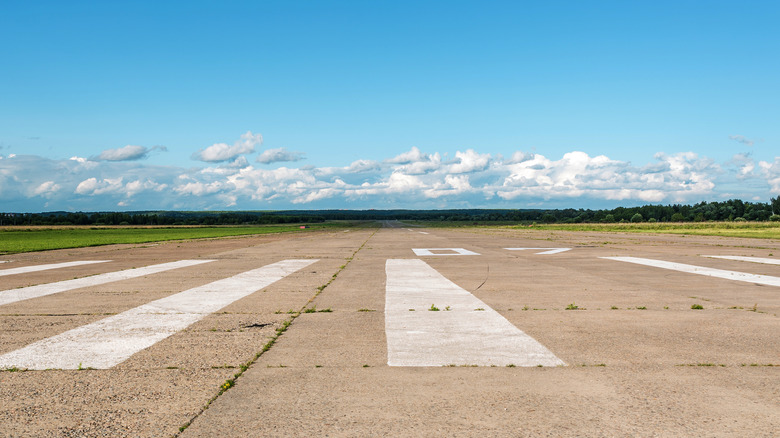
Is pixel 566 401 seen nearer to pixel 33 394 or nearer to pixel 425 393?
pixel 425 393

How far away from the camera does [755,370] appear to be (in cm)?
545

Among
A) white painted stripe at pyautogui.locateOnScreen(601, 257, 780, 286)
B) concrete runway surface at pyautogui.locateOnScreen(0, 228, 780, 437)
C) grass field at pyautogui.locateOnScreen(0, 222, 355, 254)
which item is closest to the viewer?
concrete runway surface at pyautogui.locateOnScreen(0, 228, 780, 437)

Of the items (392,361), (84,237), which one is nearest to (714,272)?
(392,361)

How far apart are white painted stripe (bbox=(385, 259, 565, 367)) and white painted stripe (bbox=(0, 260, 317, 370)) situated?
3057 millimetres

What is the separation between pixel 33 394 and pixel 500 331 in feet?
17.5

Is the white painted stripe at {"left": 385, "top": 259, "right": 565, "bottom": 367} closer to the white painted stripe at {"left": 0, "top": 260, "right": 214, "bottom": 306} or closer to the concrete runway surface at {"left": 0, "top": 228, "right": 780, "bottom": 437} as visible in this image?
the concrete runway surface at {"left": 0, "top": 228, "right": 780, "bottom": 437}

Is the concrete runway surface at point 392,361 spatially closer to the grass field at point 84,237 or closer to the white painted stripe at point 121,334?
the white painted stripe at point 121,334

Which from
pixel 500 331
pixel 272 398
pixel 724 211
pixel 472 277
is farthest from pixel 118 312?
pixel 724 211

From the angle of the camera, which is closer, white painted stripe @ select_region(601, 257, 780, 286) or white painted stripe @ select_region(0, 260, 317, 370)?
white painted stripe @ select_region(0, 260, 317, 370)

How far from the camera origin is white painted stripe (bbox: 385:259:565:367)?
5.95m

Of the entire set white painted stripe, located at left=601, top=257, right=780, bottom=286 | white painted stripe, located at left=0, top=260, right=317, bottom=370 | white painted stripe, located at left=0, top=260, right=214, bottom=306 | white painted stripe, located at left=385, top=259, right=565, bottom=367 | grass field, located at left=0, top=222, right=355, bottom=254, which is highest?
white painted stripe, located at left=0, top=260, right=317, bottom=370

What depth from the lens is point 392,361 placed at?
19.2 ft

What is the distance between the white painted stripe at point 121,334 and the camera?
5.98 meters

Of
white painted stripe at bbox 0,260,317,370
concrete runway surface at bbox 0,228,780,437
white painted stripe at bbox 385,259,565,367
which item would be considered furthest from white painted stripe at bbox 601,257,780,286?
white painted stripe at bbox 0,260,317,370
